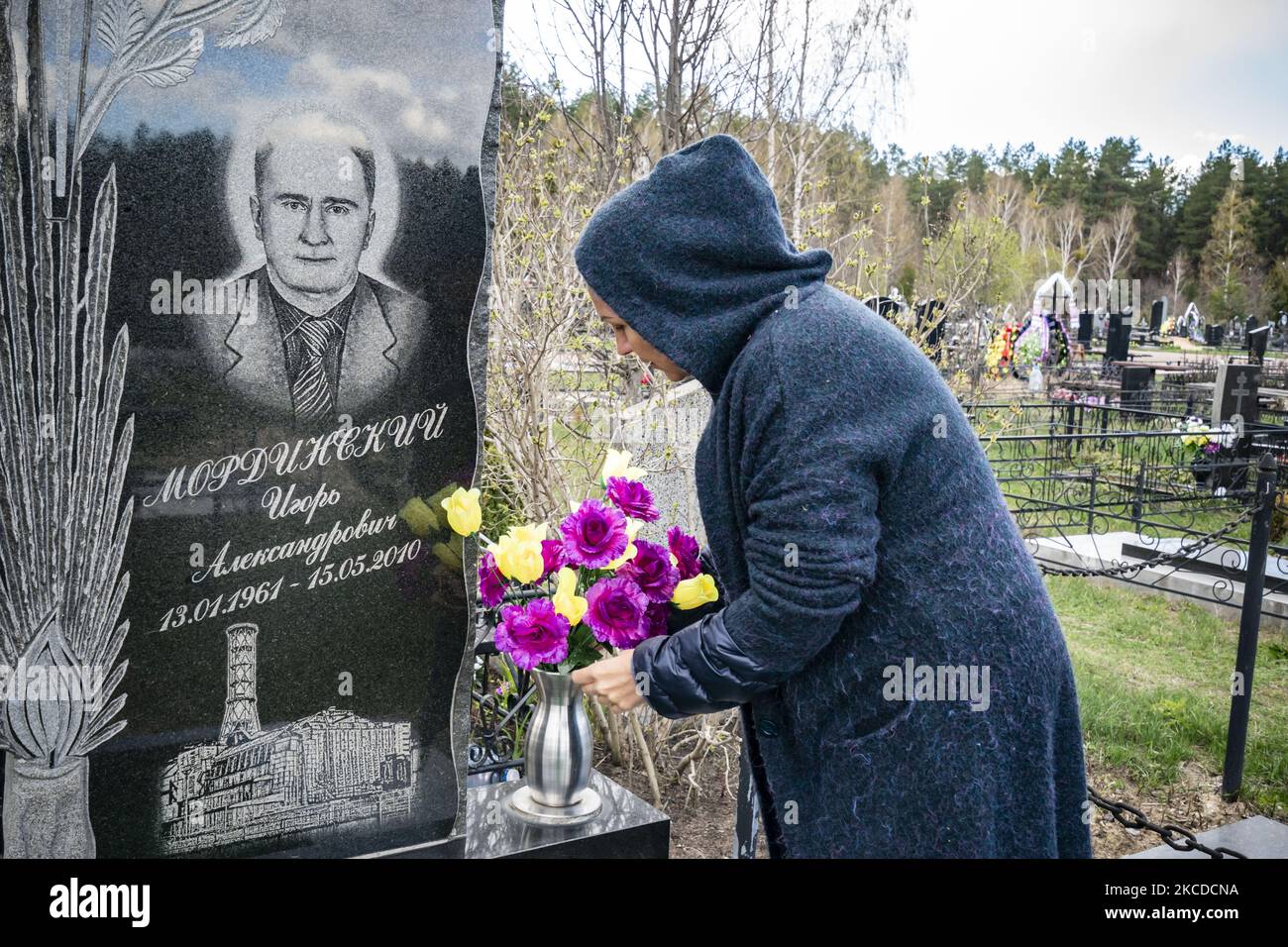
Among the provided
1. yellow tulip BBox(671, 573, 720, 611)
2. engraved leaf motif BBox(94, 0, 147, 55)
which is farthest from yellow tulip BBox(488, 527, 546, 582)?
engraved leaf motif BBox(94, 0, 147, 55)

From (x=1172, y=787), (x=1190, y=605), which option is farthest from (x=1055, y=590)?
(x=1172, y=787)

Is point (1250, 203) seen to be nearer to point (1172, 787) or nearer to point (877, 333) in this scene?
point (1172, 787)

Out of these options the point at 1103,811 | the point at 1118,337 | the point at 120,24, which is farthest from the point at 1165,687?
the point at 1118,337

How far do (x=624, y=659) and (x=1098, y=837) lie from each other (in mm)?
3568

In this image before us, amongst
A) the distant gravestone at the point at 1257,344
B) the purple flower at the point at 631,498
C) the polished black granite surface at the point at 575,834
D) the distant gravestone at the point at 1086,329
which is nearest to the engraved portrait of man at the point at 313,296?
the purple flower at the point at 631,498

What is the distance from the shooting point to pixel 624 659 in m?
1.86

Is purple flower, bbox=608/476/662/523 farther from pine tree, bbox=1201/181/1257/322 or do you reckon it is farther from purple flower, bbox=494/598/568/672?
pine tree, bbox=1201/181/1257/322

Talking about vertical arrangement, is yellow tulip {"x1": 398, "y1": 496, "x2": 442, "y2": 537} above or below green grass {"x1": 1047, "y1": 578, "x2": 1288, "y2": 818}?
above

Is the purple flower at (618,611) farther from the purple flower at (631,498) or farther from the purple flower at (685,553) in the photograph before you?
the purple flower at (631,498)

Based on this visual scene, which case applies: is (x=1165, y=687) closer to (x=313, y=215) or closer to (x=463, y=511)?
(x=463, y=511)

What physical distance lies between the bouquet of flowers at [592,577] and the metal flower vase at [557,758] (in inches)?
4.0

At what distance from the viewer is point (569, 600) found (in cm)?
258

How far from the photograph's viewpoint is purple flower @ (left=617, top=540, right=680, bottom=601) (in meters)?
2.45
